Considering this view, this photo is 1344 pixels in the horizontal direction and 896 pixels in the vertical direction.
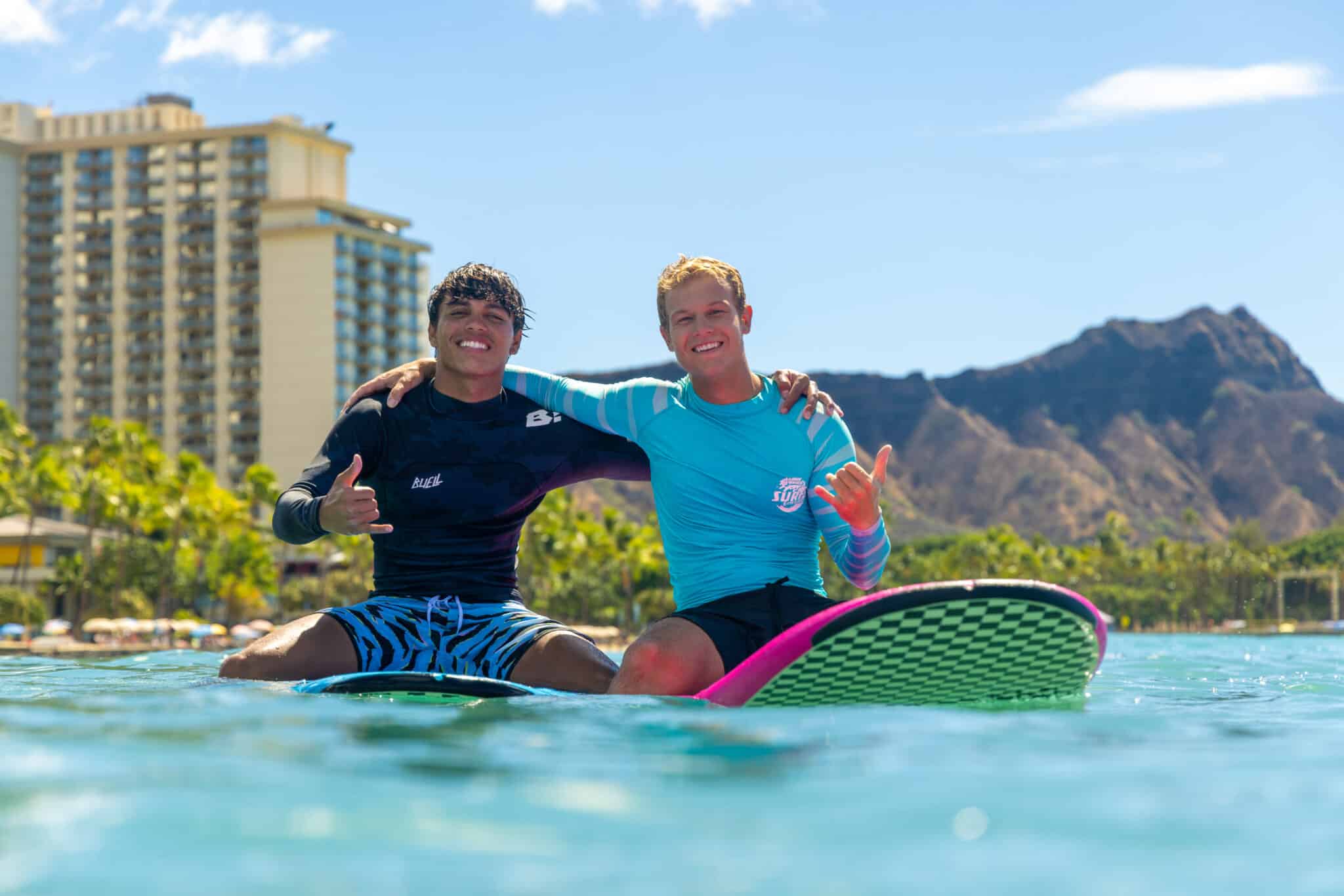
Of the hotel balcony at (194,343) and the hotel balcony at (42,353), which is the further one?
the hotel balcony at (42,353)

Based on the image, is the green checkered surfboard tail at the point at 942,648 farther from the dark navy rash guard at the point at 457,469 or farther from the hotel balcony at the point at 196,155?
the hotel balcony at the point at 196,155

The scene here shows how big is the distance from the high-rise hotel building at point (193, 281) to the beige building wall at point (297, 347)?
A: 12 cm

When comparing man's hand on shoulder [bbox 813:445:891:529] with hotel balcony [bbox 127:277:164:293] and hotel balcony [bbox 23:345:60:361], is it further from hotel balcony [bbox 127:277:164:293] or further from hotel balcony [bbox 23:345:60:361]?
hotel balcony [bbox 23:345:60:361]

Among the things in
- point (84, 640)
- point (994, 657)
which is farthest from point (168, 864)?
point (84, 640)

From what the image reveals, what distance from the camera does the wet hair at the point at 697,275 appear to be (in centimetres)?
569

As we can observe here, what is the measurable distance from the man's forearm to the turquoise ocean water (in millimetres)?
1249

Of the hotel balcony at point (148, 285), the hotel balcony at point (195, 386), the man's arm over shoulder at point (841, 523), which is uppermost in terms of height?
the hotel balcony at point (148, 285)

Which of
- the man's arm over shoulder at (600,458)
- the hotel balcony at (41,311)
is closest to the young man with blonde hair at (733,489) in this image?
the man's arm over shoulder at (600,458)

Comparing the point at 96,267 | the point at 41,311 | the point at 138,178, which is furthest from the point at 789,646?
the point at 41,311

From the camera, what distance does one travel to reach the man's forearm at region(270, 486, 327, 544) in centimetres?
542

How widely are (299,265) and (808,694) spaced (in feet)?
363

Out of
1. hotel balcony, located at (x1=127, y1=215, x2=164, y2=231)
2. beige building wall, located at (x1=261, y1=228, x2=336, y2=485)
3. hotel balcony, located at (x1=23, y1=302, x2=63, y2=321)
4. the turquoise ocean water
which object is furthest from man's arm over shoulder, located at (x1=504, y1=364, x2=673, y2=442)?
hotel balcony, located at (x1=23, y1=302, x2=63, y2=321)

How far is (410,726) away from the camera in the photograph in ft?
12.7

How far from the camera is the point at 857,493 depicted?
16.7ft
